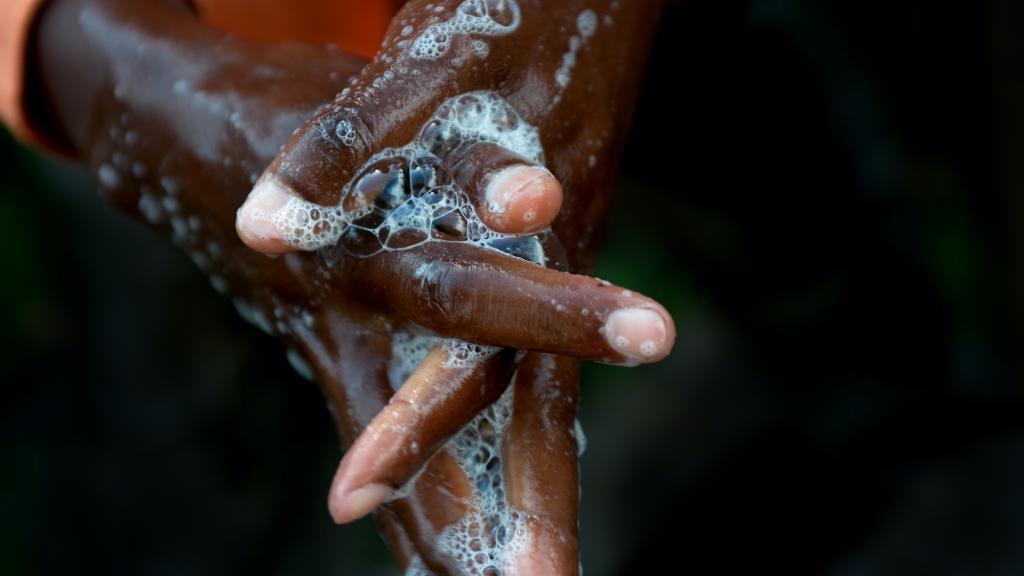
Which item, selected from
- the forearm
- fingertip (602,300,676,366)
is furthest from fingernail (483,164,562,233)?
the forearm

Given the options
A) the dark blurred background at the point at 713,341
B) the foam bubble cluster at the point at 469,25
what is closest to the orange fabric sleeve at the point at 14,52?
the dark blurred background at the point at 713,341

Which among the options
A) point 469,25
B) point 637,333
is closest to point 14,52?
point 469,25

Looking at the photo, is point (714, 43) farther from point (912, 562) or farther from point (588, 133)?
point (912, 562)

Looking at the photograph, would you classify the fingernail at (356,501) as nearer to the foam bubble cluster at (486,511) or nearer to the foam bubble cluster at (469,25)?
the foam bubble cluster at (486,511)

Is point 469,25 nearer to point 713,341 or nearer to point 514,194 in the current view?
point 514,194

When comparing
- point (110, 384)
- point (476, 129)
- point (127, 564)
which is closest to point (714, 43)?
point (476, 129)
